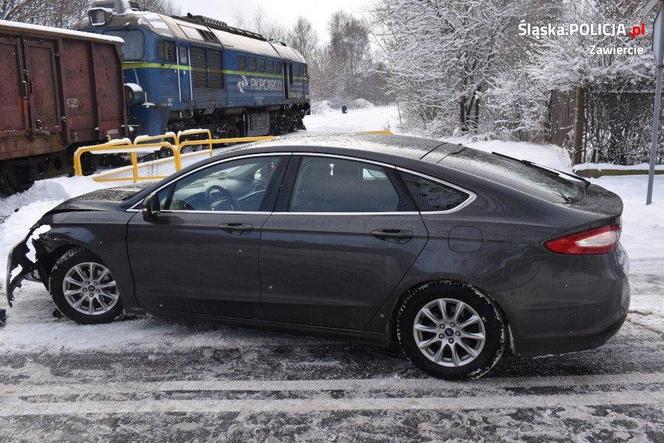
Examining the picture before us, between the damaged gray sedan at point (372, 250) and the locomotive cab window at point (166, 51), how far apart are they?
39.2ft

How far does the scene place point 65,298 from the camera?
195 inches

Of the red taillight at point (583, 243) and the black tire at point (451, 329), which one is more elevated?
the red taillight at point (583, 243)

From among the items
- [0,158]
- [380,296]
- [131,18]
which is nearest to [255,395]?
[380,296]

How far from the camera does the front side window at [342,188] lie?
404 cm

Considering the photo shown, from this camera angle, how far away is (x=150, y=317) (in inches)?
201

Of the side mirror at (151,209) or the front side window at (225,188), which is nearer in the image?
the front side window at (225,188)

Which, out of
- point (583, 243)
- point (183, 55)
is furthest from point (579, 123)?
point (183, 55)

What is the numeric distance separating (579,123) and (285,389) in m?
9.62

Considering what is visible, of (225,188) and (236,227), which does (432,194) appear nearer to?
(236,227)

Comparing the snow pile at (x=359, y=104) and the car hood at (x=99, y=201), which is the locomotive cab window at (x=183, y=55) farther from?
the snow pile at (x=359, y=104)

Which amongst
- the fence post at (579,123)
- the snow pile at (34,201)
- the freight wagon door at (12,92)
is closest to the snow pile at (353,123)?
the fence post at (579,123)

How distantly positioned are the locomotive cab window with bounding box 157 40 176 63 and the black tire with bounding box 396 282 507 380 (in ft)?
44.9

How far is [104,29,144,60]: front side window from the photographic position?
1566cm

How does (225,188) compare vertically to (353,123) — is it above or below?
below
